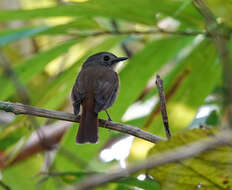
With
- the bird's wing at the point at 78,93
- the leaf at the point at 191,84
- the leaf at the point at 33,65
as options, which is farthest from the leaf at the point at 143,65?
the leaf at the point at 33,65

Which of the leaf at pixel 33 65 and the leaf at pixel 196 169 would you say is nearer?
the leaf at pixel 196 169

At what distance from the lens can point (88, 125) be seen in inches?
132

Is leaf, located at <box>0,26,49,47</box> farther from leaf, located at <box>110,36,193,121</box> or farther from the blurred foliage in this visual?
leaf, located at <box>110,36,193,121</box>

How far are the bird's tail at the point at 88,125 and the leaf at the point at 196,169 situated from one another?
1.33m

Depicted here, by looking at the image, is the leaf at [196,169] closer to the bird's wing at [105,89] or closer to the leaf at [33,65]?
the bird's wing at [105,89]

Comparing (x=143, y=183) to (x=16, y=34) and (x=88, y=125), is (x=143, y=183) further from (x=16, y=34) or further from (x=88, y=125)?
(x=16, y=34)

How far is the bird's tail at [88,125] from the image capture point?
317 centimetres

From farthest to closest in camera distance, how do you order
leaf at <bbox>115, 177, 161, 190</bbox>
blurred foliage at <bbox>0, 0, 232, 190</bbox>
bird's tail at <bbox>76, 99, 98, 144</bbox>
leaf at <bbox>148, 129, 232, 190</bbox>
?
blurred foliage at <bbox>0, 0, 232, 190</bbox>
bird's tail at <bbox>76, 99, 98, 144</bbox>
leaf at <bbox>115, 177, 161, 190</bbox>
leaf at <bbox>148, 129, 232, 190</bbox>

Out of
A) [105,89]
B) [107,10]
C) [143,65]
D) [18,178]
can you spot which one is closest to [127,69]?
[143,65]

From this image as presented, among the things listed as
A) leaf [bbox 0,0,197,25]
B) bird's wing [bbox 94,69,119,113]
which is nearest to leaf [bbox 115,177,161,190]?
bird's wing [bbox 94,69,119,113]

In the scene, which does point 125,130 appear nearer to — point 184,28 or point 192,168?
point 192,168

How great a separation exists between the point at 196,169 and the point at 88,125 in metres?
1.59

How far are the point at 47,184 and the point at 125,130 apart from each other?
868 mm

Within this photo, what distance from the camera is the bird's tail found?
10.4 ft
